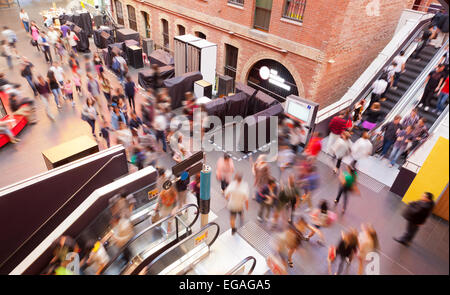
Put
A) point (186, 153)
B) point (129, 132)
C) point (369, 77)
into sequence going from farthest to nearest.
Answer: point (369, 77)
point (186, 153)
point (129, 132)

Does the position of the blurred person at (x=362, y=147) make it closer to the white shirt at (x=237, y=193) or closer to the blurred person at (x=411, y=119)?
the blurred person at (x=411, y=119)

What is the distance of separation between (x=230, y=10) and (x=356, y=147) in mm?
9573

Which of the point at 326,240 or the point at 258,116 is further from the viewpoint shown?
the point at 258,116

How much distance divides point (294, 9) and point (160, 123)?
290 inches

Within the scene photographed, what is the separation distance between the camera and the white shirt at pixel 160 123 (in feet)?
29.9

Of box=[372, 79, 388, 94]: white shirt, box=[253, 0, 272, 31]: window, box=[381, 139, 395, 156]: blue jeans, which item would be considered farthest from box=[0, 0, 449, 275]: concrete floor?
box=[253, 0, 272, 31]: window

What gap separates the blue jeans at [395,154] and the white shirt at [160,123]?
755 centimetres

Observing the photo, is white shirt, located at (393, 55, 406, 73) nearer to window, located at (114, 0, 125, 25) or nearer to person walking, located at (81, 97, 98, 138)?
person walking, located at (81, 97, 98, 138)

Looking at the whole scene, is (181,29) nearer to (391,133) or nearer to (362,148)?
(391,133)

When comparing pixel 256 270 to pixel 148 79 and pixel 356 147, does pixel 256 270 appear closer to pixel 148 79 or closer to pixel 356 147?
pixel 356 147

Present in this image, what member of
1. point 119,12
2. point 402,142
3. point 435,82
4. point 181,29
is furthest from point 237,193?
point 119,12

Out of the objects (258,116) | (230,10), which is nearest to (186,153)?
(258,116)

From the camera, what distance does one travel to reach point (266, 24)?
12.6 m

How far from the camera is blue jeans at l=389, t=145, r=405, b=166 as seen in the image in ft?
29.0
